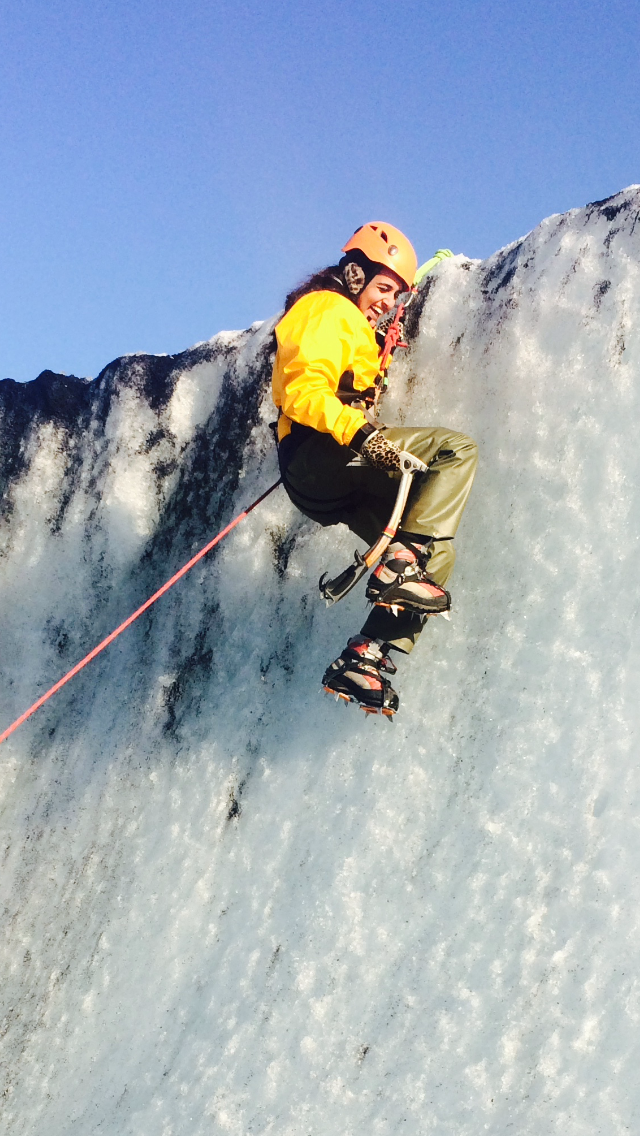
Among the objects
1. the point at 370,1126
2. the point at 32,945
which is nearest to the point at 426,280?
the point at 370,1126

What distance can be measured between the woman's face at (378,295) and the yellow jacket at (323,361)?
0.27m

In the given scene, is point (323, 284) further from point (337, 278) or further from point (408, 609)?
point (408, 609)

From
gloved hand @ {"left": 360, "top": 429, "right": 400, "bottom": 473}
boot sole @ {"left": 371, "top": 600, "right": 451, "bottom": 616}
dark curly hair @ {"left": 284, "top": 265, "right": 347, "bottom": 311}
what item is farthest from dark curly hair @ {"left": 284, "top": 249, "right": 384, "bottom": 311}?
boot sole @ {"left": 371, "top": 600, "right": 451, "bottom": 616}

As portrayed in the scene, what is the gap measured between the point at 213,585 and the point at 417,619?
1.92 m

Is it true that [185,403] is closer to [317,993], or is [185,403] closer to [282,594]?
[282,594]

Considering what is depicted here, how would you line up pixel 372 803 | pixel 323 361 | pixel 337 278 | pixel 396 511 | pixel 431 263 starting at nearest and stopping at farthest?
1. pixel 323 361
2. pixel 396 511
3. pixel 337 278
4. pixel 372 803
5. pixel 431 263

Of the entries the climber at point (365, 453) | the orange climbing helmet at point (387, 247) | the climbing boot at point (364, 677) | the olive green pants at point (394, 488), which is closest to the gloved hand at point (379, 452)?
the climber at point (365, 453)

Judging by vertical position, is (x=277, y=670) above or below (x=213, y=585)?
below

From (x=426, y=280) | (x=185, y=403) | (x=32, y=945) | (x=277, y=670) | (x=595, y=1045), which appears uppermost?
(x=426, y=280)

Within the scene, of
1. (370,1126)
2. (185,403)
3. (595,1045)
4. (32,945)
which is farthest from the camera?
(185,403)

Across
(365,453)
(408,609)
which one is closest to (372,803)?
(408,609)

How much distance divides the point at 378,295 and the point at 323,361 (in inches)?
30.7

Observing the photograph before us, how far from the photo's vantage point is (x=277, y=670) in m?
5.08

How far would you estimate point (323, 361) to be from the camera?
3.70 metres
